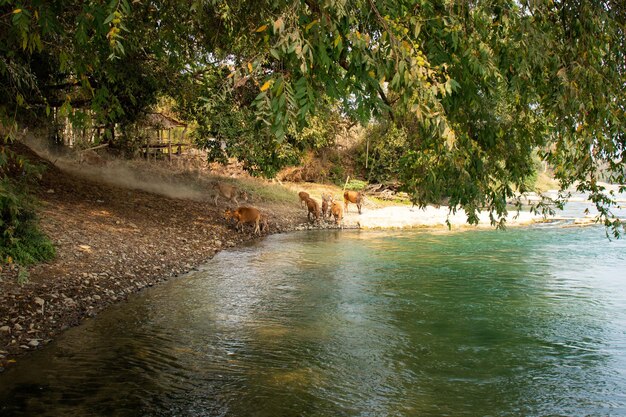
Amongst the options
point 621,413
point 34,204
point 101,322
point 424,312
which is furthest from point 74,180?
point 621,413

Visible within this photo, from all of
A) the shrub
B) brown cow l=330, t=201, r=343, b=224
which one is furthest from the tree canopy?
brown cow l=330, t=201, r=343, b=224

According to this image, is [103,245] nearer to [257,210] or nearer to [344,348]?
[344,348]

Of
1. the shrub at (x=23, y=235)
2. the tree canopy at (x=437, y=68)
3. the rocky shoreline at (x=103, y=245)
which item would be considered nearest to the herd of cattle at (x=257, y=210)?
the rocky shoreline at (x=103, y=245)

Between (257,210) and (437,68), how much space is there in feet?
49.4

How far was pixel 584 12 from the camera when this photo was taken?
6.23 m

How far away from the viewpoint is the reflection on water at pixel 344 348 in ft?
21.9

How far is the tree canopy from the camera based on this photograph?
14.3ft

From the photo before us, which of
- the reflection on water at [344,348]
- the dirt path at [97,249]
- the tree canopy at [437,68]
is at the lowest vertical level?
the reflection on water at [344,348]

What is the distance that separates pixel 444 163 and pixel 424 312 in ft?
16.0

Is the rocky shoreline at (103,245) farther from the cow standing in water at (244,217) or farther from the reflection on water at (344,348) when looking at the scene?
the reflection on water at (344,348)

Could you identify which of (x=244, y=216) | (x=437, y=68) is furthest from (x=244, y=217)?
(x=437, y=68)

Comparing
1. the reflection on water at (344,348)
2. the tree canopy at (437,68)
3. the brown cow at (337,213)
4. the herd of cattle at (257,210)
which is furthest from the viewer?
the brown cow at (337,213)

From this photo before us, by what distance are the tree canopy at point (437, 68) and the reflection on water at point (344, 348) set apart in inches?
86.1

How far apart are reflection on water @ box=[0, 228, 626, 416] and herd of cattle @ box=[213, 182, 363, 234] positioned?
4819 mm
